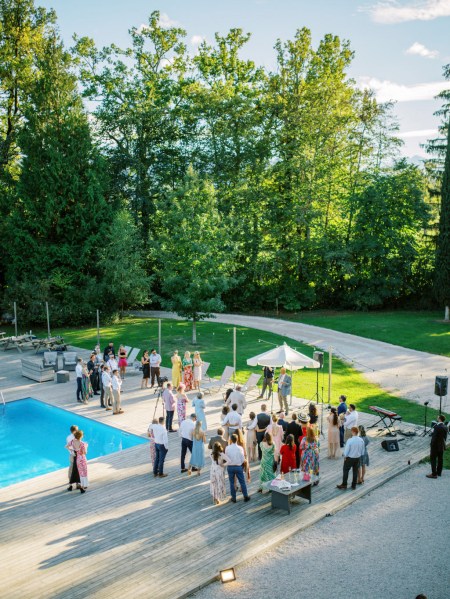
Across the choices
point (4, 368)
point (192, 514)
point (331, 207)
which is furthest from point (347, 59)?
point (192, 514)

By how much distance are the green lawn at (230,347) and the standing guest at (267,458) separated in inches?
280

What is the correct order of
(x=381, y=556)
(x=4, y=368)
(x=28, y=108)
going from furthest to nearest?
1. (x=28, y=108)
2. (x=4, y=368)
3. (x=381, y=556)

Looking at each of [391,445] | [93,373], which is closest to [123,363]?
[93,373]

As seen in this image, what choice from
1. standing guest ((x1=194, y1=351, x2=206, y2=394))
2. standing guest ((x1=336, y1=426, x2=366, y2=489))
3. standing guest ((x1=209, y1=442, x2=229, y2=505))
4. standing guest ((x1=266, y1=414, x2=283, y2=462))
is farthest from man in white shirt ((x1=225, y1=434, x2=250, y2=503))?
standing guest ((x1=194, y1=351, x2=206, y2=394))

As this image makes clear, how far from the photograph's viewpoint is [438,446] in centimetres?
1255

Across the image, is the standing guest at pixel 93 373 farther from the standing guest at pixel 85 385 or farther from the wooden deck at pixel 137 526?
the wooden deck at pixel 137 526

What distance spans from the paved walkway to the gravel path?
604 cm

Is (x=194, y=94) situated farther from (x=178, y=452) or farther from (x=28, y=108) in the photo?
(x=178, y=452)

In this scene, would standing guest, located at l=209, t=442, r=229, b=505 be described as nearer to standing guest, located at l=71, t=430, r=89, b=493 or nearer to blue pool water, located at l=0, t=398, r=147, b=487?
standing guest, located at l=71, t=430, r=89, b=493

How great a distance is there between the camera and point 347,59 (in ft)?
141

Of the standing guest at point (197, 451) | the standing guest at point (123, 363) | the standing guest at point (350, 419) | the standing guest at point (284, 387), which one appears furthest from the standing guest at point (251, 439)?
the standing guest at point (123, 363)

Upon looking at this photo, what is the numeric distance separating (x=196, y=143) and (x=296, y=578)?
128 feet

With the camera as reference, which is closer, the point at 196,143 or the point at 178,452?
the point at 178,452

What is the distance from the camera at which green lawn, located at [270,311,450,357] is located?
96.8ft
